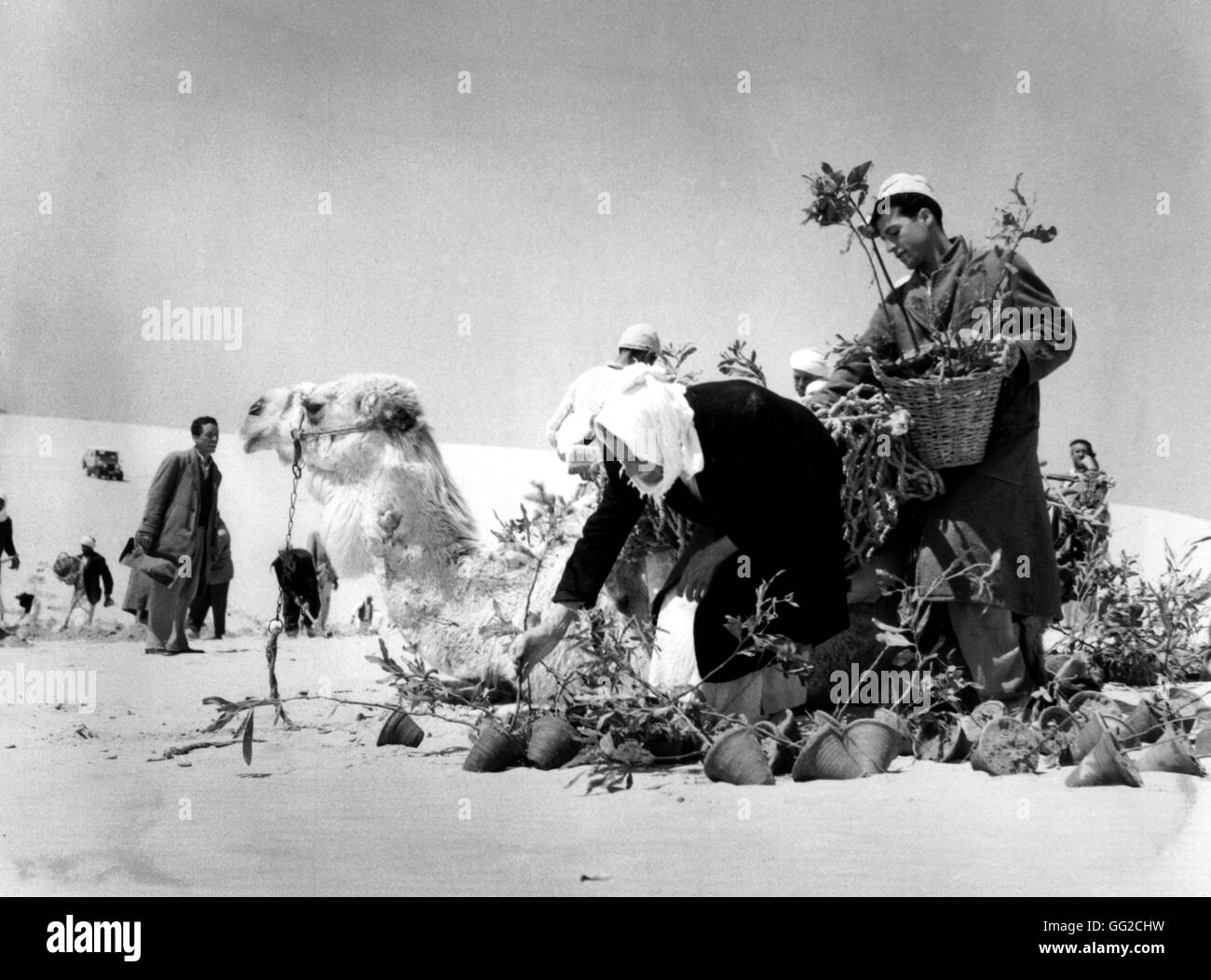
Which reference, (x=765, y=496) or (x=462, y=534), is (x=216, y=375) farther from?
(x=765, y=496)

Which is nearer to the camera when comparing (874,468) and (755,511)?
(755,511)

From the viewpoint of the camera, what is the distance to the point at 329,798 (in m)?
4.65

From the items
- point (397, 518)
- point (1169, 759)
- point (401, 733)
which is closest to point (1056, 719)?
point (1169, 759)

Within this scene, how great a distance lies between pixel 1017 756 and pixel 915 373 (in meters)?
1.46

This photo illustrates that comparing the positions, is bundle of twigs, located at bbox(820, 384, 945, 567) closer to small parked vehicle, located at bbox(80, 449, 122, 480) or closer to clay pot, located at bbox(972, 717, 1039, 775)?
clay pot, located at bbox(972, 717, 1039, 775)

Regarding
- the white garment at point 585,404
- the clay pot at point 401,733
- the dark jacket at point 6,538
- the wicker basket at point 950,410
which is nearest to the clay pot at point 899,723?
the wicker basket at point 950,410

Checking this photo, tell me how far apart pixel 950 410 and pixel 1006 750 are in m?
1.26

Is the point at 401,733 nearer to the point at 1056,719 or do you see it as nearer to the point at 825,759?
the point at 825,759

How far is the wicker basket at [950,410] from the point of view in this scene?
16.5ft

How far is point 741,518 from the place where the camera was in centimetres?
490

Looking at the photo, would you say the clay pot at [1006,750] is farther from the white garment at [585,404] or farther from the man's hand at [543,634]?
the white garment at [585,404]

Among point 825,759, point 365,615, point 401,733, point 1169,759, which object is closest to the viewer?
point 825,759

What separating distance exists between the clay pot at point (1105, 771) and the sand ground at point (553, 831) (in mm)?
45

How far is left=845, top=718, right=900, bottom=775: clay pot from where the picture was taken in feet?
15.1
